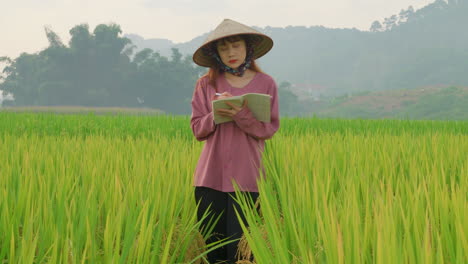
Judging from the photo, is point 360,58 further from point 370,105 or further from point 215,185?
point 215,185

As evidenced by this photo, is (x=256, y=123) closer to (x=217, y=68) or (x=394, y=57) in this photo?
(x=217, y=68)

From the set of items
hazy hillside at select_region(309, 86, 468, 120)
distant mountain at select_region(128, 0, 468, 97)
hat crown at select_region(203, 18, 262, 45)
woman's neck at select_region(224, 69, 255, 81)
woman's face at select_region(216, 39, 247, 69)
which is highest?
distant mountain at select_region(128, 0, 468, 97)

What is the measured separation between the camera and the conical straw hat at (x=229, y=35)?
197cm

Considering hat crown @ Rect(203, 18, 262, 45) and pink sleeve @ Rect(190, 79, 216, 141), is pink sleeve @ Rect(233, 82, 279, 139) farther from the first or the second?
hat crown @ Rect(203, 18, 262, 45)

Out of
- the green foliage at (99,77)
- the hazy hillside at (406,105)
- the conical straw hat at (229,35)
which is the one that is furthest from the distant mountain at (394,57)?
the conical straw hat at (229,35)

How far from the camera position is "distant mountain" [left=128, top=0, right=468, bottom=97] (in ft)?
243

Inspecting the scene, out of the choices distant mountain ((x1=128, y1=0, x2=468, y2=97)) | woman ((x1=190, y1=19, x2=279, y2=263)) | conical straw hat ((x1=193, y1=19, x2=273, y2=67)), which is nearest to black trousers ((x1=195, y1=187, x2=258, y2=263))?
woman ((x1=190, y1=19, x2=279, y2=263))

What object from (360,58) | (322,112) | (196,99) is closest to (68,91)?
(322,112)

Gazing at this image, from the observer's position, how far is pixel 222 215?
2.05 metres

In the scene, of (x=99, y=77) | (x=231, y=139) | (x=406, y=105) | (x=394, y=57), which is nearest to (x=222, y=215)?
(x=231, y=139)

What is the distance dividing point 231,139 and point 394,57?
90912mm

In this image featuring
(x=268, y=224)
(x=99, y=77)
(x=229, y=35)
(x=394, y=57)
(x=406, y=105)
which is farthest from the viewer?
(x=394, y=57)

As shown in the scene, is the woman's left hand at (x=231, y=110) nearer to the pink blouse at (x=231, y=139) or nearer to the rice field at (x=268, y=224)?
the pink blouse at (x=231, y=139)

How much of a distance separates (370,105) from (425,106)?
317 inches
